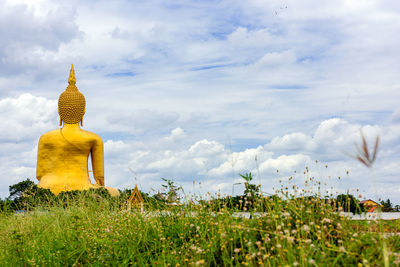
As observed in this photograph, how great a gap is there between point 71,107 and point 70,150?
2.22 meters

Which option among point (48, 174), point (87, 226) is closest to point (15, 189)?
point (48, 174)

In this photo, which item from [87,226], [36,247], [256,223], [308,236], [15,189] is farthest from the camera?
[15,189]

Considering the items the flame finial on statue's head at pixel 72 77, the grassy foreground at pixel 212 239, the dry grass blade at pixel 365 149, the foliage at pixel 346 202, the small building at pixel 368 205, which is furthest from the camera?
the flame finial on statue's head at pixel 72 77

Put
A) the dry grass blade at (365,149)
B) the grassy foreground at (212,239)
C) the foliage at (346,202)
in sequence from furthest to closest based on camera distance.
Answer: 1. the foliage at (346,202)
2. the grassy foreground at (212,239)
3. the dry grass blade at (365,149)

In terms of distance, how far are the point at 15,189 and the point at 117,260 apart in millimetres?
24055

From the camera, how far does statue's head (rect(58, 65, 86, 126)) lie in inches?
872

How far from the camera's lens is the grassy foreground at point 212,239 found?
155 inches

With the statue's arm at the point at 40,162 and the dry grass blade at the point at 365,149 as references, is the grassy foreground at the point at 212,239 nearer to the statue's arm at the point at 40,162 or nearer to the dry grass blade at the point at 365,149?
the dry grass blade at the point at 365,149

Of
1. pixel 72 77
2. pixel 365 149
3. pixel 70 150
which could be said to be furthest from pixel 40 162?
pixel 365 149

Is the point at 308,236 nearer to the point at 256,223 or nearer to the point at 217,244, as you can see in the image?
the point at 256,223

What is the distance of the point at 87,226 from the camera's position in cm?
671

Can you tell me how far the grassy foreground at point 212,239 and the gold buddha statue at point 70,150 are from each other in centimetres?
1509

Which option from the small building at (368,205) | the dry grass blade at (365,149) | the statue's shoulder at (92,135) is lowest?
the small building at (368,205)

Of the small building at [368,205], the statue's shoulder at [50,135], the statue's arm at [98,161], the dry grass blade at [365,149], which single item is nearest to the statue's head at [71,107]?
the statue's shoulder at [50,135]
